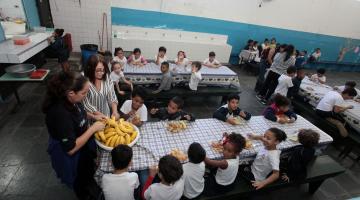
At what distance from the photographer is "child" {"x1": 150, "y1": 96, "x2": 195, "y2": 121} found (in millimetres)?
3025

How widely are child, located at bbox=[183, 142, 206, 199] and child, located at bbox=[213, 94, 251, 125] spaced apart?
114 cm

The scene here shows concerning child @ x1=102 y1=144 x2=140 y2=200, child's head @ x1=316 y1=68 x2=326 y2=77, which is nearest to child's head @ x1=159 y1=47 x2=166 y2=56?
child @ x1=102 y1=144 x2=140 y2=200

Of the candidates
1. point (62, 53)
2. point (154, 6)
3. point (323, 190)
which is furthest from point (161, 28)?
point (323, 190)

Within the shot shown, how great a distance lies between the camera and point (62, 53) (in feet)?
19.3

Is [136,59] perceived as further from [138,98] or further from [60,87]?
[60,87]

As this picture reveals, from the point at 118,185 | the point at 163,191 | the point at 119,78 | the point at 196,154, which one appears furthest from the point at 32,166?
the point at 196,154

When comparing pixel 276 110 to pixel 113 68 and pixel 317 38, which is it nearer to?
pixel 113 68

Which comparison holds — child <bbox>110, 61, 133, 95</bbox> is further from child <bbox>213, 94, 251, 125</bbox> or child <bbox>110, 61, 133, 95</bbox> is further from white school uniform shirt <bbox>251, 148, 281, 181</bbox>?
white school uniform shirt <bbox>251, 148, 281, 181</bbox>

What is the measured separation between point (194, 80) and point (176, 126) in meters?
2.35

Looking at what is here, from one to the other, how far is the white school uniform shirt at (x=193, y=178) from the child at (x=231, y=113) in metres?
1.15

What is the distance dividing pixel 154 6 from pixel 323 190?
7.20 meters

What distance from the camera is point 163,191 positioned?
1.87 metres

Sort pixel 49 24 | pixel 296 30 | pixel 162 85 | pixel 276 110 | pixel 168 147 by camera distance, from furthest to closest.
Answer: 1. pixel 296 30
2. pixel 49 24
3. pixel 162 85
4. pixel 276 110
5. pixel 168 147

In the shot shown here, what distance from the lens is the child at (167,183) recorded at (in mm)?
1811
